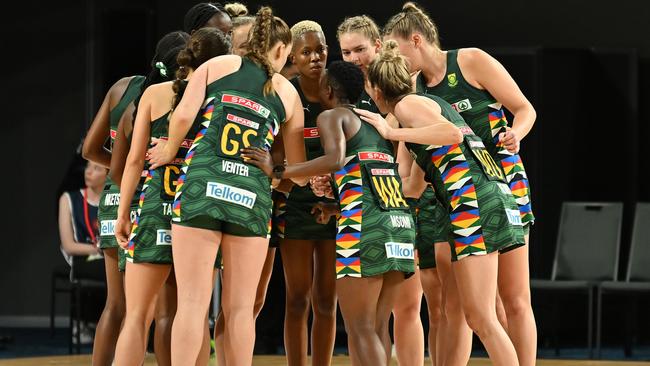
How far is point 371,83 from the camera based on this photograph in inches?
166

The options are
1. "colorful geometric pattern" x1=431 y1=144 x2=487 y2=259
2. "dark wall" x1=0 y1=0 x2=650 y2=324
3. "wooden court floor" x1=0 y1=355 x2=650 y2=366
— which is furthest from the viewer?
"dark wall" x1=0 y1=0 x2=650 y2=324

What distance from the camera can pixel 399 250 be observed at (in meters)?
4.07

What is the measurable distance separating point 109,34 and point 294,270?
14.5 feet

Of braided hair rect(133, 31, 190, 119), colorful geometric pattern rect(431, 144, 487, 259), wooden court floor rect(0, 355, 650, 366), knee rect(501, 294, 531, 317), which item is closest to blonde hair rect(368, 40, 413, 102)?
colorful geometric pattern rect(431, 144, 487, 259)

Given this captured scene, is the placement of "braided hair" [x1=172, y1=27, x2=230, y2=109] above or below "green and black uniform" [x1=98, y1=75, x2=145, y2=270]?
above

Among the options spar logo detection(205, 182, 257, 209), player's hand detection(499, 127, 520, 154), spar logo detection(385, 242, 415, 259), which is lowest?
spar logo detection(385, 242, 415, 259)

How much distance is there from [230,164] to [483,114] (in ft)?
4.24

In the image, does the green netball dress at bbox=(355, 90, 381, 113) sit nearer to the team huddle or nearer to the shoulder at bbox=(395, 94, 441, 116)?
the team huddle

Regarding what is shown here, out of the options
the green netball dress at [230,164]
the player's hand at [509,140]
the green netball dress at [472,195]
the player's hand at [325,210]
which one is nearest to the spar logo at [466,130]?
the green netball dress at [472,195]

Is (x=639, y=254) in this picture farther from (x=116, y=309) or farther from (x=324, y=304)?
(x=116, y=309)

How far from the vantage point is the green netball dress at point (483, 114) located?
4551 mm

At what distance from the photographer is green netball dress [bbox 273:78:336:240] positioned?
462cm

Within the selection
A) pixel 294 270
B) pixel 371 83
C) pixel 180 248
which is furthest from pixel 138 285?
pixel 371 83

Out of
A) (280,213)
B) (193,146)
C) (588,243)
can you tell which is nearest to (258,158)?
(193,146)
